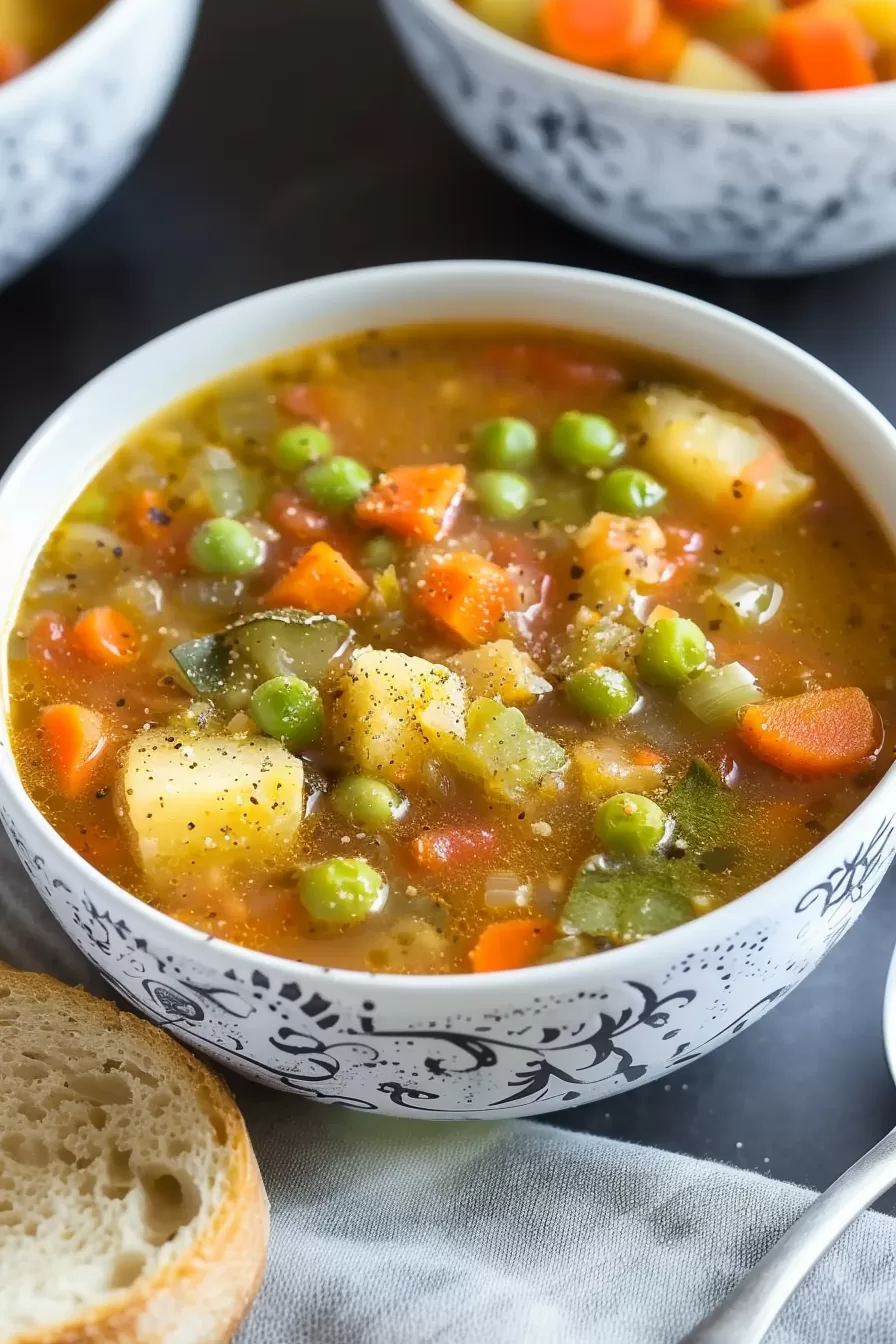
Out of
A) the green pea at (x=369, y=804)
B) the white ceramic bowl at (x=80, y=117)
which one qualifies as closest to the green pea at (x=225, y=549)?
the green pea at (x=369, y=804)

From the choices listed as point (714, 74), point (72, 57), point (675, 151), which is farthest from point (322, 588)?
point (714, 74)

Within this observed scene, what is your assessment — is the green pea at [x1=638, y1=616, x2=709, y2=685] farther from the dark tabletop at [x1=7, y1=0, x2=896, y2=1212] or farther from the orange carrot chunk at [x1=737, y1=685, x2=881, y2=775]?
the dark tabletop at [x1=7, y1=0, x2=896, y2=1212]

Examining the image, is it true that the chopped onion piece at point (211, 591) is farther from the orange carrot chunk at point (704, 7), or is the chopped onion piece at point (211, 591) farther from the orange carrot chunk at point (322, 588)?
the orange carrot chunk at point (704, 7)

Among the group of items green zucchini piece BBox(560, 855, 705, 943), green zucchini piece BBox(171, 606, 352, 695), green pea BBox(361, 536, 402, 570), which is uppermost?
green pea BBox(361, 536, 402, 570)

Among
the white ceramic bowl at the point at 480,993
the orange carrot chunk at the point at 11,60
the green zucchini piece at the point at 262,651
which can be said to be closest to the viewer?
the white ceramic bowl at the point at 480,993

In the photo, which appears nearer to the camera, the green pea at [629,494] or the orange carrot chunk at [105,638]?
the orange carrot chunk at [105,638]

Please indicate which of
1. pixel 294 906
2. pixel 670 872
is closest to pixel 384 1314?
pixel 294 906

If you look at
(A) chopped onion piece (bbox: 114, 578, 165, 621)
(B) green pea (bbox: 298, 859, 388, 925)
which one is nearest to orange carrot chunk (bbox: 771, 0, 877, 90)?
(A) chopped onion piece (bbox: 114, 578, 165, 621)

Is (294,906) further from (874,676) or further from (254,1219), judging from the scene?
(874,676)

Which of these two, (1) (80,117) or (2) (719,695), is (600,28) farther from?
(2) (719,695)
